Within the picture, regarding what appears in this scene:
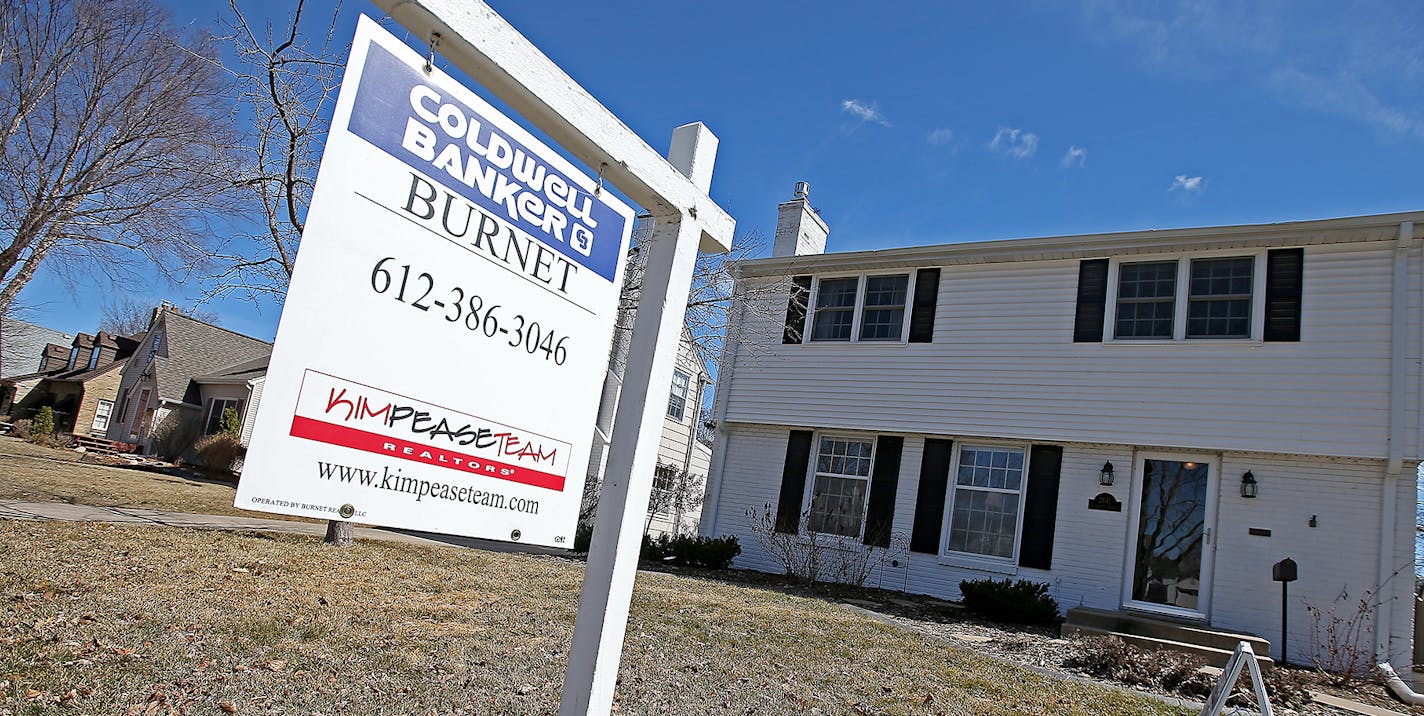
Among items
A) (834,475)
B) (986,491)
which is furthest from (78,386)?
(986,491)

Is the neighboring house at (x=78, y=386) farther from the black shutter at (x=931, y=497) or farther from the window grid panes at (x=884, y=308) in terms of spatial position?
the black shutter at (x=931, y=497)

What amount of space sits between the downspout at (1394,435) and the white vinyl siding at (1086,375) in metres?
0.08

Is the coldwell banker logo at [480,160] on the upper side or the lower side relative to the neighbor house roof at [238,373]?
lower

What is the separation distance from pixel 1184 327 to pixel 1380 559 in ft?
11.1

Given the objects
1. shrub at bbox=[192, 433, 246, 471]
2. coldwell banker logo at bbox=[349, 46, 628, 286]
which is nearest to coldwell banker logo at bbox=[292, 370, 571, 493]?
coldwell banker logo at bbox=[349, 46, 628, 286]

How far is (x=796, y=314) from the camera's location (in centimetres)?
1389

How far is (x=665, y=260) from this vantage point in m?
2.51

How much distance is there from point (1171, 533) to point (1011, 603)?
2.44 m

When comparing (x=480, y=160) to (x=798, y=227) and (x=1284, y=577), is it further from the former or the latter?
(x=798, y=227)

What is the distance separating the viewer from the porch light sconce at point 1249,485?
9883 mm

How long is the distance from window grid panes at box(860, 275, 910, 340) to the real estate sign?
11.2 meters

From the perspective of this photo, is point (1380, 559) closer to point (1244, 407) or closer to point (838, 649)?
point (1244, 407)

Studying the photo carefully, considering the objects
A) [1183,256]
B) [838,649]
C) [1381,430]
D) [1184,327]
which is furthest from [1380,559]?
[838,649]

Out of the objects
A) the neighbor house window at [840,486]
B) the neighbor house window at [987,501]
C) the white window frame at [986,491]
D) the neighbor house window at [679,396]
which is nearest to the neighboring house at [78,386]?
the neighbor house window at [679,396]
